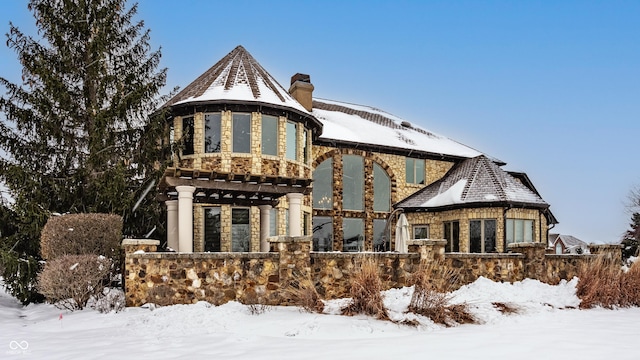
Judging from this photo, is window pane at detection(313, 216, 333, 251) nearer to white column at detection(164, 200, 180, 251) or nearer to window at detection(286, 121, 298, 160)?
window at detection(286, 121, 298, 160)

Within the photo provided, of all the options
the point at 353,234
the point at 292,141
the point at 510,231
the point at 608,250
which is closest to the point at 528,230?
the point at 510,231

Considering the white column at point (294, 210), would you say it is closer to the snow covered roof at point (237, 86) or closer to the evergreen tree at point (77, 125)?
the snow covered roof at point (237, 86)

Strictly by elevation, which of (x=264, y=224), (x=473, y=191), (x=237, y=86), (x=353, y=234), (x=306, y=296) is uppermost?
(x=237, y=86)

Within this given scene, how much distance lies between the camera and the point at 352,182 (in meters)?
22.4

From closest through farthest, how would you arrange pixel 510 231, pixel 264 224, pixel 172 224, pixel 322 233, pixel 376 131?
A: pixel 172 224
pixel 264 224
pixel 510 231
pixel 322 233
pixel 376 131

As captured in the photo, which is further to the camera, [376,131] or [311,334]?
[376,131]

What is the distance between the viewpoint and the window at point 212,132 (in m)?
17.0

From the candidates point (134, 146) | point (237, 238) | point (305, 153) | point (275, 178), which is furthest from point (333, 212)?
point (134, 146)

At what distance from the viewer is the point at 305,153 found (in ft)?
62.8

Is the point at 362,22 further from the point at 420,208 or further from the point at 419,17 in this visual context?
the point at 420,208

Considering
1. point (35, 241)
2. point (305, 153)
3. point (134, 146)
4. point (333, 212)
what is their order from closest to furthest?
1. point (35, 241)
2. point (134, 146)
3. point (305, 153)
4. point (333, 212)

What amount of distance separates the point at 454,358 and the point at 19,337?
268 inches

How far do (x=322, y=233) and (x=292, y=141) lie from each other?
508 cm

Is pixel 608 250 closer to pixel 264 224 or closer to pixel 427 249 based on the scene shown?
pixel 427 249
